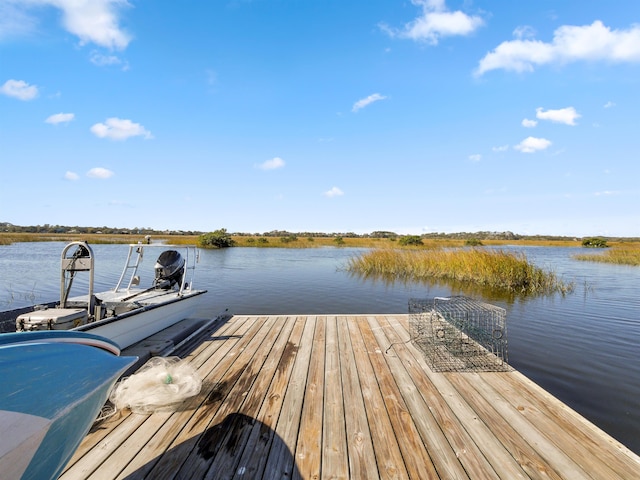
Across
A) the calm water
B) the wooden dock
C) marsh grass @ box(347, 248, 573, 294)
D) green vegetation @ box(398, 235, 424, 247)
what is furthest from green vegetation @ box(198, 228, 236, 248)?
the wooden dock

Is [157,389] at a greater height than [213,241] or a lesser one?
lesser

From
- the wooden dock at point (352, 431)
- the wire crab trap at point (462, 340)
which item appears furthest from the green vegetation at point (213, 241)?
the wooden dock at point (352, 431)

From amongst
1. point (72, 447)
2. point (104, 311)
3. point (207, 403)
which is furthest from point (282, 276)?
point (72, 447)

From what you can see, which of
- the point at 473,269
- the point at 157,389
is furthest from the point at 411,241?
the point at 157,389

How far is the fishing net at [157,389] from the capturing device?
3.12m

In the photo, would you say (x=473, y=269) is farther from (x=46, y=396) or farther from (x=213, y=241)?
(x=213, y=241)

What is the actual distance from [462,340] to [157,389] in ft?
15.3

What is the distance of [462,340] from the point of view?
5398 millimetres

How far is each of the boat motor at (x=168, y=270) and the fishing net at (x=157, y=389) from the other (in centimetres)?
390

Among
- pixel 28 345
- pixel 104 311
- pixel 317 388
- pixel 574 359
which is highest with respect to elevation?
pixel 28 345

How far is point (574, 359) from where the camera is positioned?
20.3ft

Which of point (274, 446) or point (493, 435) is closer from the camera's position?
point (274, 446)

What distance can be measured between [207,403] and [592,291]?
15.9m

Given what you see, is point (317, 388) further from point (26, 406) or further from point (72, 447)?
point (26, 406)
